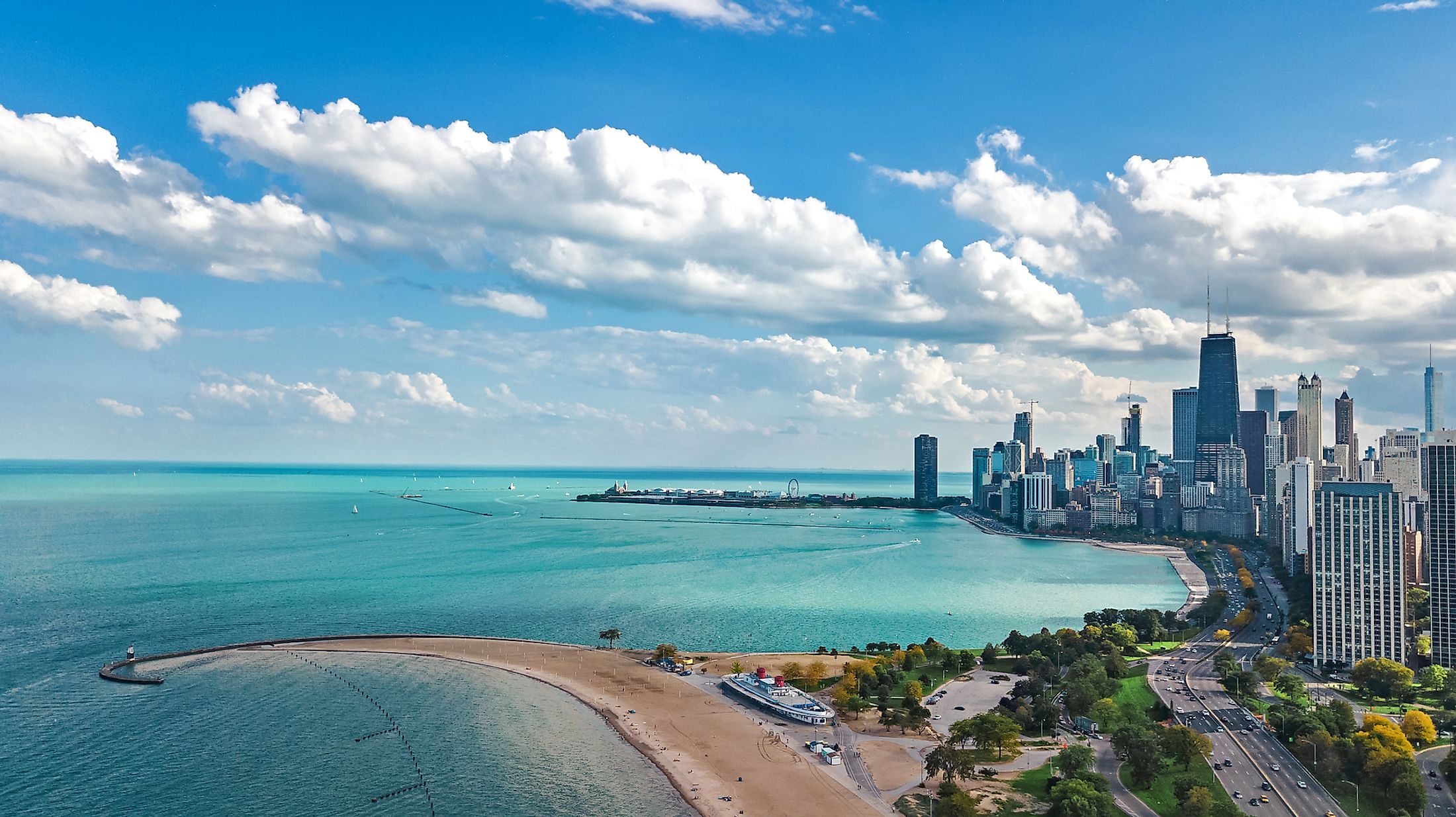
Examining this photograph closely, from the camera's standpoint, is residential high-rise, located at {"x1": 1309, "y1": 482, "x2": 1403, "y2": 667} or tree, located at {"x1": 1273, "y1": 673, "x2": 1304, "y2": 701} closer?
tree, located at {"x1": 1273, "y1": 673, "x2": 1304, "y2": 701}

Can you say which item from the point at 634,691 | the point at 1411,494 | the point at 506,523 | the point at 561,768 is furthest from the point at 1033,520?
the point at 561,768

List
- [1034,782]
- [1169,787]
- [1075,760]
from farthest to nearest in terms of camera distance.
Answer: [1034,782]
[1169,787]
[1075,760]

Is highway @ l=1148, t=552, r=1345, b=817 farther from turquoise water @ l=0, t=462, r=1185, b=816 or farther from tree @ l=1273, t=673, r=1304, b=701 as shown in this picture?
turquoise water @ l=0, t=462, r=1185, b=816

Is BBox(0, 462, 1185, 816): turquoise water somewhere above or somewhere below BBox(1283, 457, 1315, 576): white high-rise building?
below

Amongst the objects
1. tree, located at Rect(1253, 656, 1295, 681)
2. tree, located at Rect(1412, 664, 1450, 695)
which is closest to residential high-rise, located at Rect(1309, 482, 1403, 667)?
tree, located at Rect(1412, 664, 1450, 695)

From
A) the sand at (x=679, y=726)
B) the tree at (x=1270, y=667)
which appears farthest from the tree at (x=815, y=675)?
the tree at (x=1270, y=667)

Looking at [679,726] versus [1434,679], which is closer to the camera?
[679,726]

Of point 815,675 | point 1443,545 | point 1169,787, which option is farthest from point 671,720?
point 1443,545

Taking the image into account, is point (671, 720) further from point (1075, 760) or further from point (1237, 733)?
point (1237, 733)
